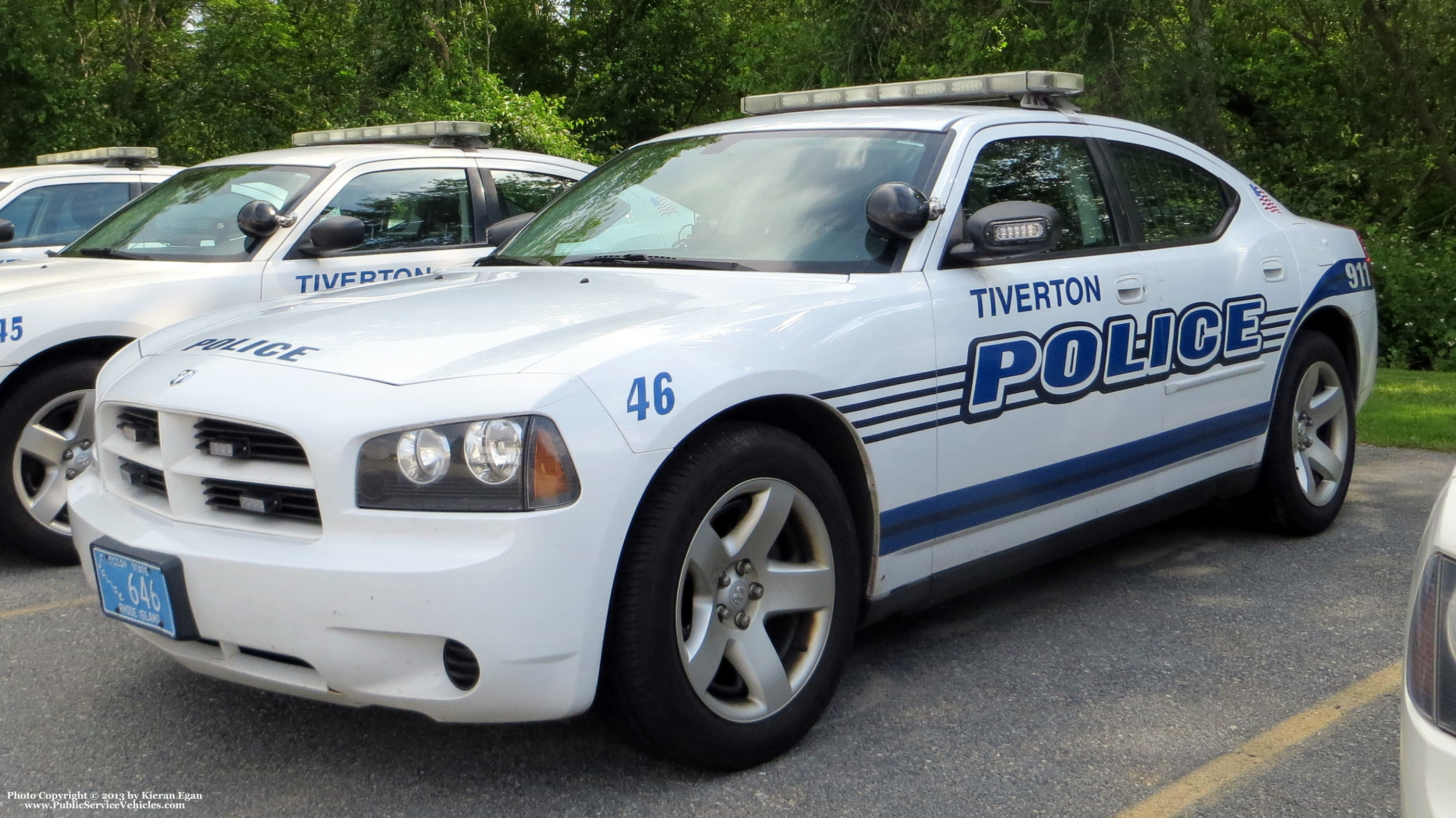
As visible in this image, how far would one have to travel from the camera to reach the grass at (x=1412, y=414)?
7676mm

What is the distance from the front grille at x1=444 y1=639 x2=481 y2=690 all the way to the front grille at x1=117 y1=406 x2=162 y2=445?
992 millimetres

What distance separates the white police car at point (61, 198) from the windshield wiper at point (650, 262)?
5.40 m

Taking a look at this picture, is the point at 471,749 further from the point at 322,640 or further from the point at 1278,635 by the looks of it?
the point at 1278,635

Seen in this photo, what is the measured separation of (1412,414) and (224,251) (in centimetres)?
692

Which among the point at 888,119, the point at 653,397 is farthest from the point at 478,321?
the point at 888,119

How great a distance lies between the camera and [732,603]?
325 centimetres

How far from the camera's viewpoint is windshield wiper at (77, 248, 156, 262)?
20.3 ft

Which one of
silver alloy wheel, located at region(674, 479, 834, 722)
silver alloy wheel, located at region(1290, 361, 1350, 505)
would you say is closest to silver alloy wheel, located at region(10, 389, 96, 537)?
silver alloy wheel, located at region(674, 479, 834, 722)

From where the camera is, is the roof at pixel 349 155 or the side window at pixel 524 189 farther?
the side window at pixel 524 189

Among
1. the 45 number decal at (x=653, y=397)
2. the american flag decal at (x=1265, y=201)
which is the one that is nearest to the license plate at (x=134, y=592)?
the 45 number decal at (x=653, y=397)

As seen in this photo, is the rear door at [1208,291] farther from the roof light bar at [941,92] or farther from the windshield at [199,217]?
Answer: the windshield at [199,217]

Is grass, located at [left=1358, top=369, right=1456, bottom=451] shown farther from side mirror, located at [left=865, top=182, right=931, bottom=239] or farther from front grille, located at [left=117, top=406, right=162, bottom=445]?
front grille, located at [left=117, top=406, right=162, bottom=445]

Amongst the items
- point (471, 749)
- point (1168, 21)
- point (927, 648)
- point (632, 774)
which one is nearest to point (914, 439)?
point (927, 648)

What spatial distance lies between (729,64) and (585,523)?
999 inches
